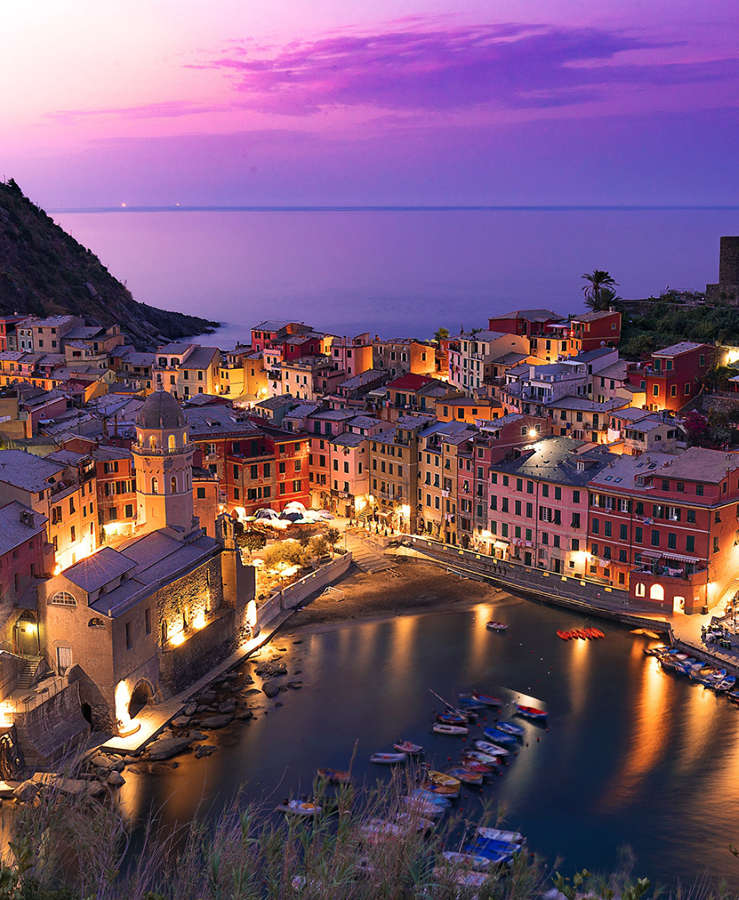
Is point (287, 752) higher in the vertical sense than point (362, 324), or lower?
lower

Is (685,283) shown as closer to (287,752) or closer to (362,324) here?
(362,324)

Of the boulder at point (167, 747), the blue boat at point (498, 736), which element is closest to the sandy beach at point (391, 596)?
the boulder at point (167, 747)

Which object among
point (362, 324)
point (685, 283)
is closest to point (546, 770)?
point (362, 324)

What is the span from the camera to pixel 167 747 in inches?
1165

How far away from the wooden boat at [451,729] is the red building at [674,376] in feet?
79.6

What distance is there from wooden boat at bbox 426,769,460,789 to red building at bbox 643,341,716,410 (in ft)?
88.2

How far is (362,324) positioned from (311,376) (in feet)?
182

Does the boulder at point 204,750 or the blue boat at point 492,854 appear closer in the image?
the blue boat at point 492,854

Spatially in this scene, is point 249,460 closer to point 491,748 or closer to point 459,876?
point 491,748

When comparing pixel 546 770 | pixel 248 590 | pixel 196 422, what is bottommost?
pixel 546 770

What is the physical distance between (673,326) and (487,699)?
35324 millimetres

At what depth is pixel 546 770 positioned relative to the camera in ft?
96.0

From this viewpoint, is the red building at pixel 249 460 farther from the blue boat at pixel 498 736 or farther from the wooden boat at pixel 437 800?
the wooden boat at pixel 437 800

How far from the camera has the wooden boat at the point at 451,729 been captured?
3069cm
